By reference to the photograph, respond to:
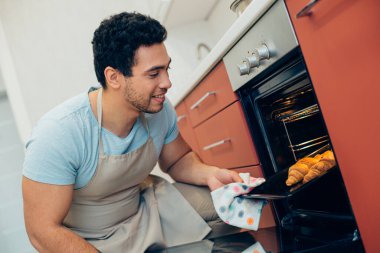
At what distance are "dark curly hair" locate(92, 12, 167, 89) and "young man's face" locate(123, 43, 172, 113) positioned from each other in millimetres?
21

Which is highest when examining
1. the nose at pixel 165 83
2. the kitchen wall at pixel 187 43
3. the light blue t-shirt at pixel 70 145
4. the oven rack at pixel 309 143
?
the kitchen wall at pixel 187 43

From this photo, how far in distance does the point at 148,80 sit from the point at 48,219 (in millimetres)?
515

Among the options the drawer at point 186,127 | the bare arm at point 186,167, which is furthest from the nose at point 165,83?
the drawer at point 186,127

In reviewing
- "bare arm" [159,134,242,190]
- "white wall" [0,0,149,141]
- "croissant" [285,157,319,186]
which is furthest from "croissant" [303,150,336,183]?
"white wall" [0,0,149,141]

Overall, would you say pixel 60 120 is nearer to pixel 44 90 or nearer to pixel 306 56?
pixel 306 56

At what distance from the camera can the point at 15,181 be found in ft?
11.2

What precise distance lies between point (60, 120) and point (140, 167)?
313 millimetres

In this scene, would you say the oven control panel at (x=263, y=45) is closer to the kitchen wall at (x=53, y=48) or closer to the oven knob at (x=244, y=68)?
the oven knob at (x=244, y=68)

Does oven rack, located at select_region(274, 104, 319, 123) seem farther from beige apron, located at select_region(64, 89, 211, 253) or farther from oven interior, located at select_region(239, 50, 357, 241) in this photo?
beige apron, located at select_region(64, 89, 211, 253)

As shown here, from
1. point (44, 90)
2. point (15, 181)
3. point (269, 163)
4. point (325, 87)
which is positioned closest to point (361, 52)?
point (325, 87)

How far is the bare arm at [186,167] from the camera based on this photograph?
1313mm

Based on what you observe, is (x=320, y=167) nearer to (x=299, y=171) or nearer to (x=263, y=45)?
(x=299, y=171)

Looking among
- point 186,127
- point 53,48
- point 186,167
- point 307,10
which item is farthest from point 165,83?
point 53,48

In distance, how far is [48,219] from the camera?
102 cm
